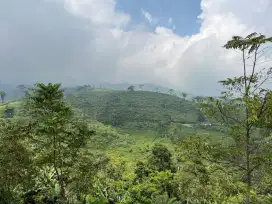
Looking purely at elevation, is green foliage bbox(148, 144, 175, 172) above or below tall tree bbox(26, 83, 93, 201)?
below

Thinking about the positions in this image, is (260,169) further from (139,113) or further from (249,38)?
(139,113)

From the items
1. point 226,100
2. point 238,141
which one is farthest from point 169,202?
point 226,100

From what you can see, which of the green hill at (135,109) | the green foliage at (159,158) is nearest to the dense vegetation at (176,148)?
the green foliage at (159,158)

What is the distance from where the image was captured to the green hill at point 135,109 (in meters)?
134

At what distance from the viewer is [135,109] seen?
503 ft

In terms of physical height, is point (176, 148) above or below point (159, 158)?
above

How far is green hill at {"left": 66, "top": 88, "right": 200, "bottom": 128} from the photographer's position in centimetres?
13362

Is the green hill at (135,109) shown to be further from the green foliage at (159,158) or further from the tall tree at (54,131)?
the tall tree at (54,131)

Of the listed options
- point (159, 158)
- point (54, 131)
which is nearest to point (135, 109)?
point (159, 158)

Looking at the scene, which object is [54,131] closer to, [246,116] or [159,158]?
[246,116]

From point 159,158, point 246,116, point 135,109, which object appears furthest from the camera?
point 135,109

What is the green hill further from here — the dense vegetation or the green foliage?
the dense vegetation

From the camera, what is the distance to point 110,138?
318 feet

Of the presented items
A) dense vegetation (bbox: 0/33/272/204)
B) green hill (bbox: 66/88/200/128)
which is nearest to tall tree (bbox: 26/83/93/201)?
dense vegetation (bbox: 0/33/272/204)
